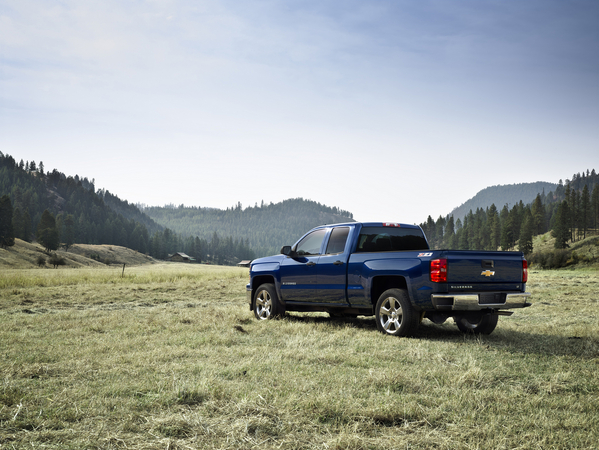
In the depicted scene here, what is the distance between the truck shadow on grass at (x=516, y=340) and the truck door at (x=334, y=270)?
0.73 meters

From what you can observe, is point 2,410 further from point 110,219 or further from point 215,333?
point 110,219

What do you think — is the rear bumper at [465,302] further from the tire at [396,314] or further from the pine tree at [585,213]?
the pine tree at [585,213]

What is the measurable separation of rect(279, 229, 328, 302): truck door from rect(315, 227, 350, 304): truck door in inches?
8.3

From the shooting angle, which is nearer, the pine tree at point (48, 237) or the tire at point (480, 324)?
the tire at point (480, 324)

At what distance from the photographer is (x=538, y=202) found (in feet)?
Result: 441

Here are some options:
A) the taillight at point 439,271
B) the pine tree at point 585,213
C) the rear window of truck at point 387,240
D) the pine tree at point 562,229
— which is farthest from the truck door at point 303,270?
the pine tree at point 585,213

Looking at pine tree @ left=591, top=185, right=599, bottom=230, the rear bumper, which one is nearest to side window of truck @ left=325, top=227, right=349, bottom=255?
the rear bumper

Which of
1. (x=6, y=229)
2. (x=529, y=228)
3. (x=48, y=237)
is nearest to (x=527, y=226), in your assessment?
(x=529, y=228)

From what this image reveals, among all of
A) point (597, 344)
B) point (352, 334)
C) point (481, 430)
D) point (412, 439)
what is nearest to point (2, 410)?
point (412, 439)

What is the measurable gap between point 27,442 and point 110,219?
172477 mm

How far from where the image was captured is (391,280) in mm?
9055

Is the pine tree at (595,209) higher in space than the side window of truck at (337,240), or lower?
higher

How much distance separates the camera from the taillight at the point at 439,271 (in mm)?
7874

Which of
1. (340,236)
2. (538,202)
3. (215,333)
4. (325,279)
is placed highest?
(538,202)
